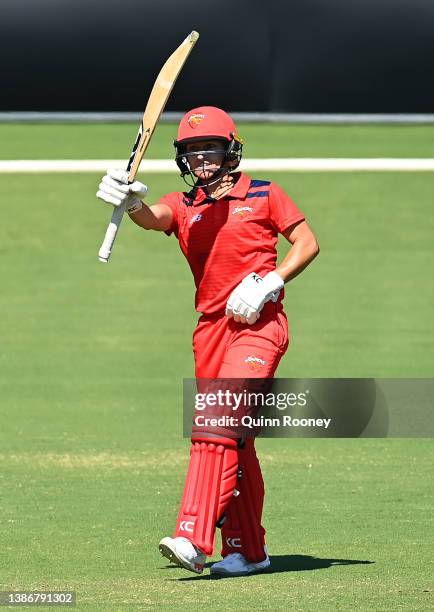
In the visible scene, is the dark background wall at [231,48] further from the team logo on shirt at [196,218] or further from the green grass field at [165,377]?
the team logo on shirt at [196,218]

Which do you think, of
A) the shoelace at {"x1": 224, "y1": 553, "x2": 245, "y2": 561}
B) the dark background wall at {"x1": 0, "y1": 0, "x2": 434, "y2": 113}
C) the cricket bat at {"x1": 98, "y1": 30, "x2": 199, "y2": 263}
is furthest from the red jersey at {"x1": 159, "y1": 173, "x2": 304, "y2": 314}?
the dark background wall at {"x1": 0, "y1": 0, "x2": 434, "y2": 113}

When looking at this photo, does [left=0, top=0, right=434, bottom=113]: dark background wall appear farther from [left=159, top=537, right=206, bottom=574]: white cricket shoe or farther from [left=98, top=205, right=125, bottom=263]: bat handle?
[left=159, top=537, right=206, bottom=574]: white cricket shoe

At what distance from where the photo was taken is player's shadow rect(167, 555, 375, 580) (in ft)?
24.5

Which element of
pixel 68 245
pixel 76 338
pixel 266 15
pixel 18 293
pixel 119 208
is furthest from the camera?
pixel 266 15

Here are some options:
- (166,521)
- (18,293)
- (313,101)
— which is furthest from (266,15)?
(166,521)

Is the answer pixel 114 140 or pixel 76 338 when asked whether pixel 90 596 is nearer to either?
pixel 76 338

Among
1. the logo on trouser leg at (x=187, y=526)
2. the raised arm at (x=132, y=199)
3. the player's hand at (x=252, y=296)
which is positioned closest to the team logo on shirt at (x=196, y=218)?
the raised arm at (x=132, y=199)

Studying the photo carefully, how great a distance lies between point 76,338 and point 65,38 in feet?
17.1

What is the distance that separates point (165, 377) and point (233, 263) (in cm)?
526

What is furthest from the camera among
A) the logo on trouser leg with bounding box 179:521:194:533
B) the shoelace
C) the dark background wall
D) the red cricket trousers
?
the dark background wall

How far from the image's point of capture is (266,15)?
57.8 ft

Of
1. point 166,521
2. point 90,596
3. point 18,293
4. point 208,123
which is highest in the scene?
point 18,293

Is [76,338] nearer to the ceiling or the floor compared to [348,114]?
nearer to the floor

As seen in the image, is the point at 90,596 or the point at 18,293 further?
the point at 18,293
